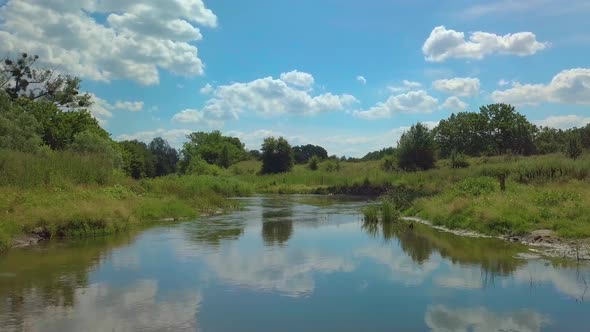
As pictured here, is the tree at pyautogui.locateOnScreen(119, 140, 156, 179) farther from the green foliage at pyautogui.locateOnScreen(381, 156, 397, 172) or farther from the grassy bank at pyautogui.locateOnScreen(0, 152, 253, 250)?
the grassy bank at pyautogui.locateOnScreen(0, 152, 253, 250)

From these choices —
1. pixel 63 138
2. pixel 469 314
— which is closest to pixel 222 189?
pixel 63 138

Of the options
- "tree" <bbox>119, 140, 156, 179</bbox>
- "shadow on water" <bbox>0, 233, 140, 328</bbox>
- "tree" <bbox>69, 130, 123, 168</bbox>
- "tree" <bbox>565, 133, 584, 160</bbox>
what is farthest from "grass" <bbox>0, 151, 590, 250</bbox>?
"tree" <bbox>119, 140, 156, 179</bbox>

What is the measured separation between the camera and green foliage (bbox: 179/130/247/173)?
372ft

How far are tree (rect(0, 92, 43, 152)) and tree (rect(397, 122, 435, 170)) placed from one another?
43729 millimetres

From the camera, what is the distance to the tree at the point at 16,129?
128ft

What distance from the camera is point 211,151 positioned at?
11475 cm

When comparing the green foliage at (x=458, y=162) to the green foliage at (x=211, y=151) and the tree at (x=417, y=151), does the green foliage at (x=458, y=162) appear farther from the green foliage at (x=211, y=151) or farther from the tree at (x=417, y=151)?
the green foliage at (x=211, y=151)

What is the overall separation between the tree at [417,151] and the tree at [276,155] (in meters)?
23.9

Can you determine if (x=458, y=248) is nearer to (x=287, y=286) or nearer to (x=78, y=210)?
(x=287, y=286)

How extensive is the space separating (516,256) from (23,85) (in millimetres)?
55213

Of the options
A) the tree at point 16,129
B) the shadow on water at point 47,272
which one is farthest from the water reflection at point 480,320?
the tree at point 16,129

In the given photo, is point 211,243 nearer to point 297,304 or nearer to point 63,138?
point 297,304

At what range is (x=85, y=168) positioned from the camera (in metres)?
28.8

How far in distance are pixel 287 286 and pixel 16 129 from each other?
36.6 m
